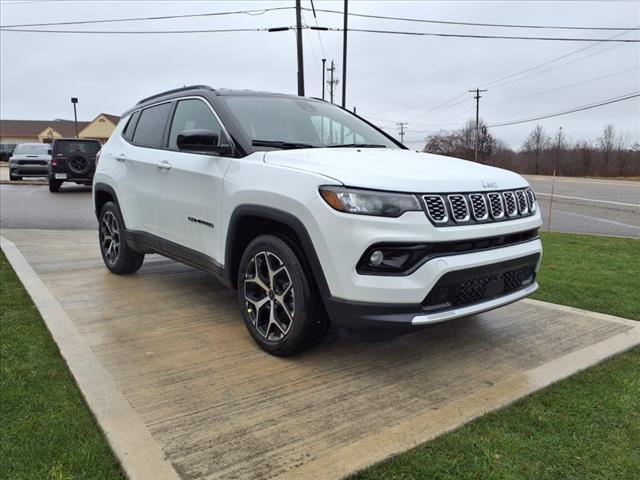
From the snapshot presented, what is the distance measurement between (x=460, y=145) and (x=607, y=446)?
86150 mm

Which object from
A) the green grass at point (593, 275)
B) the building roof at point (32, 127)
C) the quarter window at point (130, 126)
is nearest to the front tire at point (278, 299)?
the quarter window at point (130, 126)

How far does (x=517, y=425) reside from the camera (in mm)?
2777

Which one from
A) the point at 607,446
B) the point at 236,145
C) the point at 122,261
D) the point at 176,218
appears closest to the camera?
the point at 607,446

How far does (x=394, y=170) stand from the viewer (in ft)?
10.4

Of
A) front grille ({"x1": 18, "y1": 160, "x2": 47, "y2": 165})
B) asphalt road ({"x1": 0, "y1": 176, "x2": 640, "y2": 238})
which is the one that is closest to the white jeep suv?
asphalt road ({"x1": 0, "y1": 176, "x2": 640, "y2": 238})

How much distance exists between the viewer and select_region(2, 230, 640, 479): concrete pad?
2.55 metres

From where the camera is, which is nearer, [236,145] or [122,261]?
[236,145]

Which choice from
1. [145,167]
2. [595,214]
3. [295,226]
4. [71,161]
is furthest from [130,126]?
[71,161]

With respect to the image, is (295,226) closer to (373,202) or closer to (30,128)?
(373,202)

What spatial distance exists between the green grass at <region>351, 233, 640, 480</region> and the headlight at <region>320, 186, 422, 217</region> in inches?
46.3

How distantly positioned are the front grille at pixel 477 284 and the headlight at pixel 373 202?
1.48 ft

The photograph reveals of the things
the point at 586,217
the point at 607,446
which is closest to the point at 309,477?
the point at 607,446

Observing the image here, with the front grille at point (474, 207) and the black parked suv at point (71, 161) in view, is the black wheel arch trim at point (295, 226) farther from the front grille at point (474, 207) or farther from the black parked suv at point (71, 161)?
the black parked suv at point (71, 161)

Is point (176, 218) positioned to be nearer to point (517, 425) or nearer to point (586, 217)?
point (517, 425)
